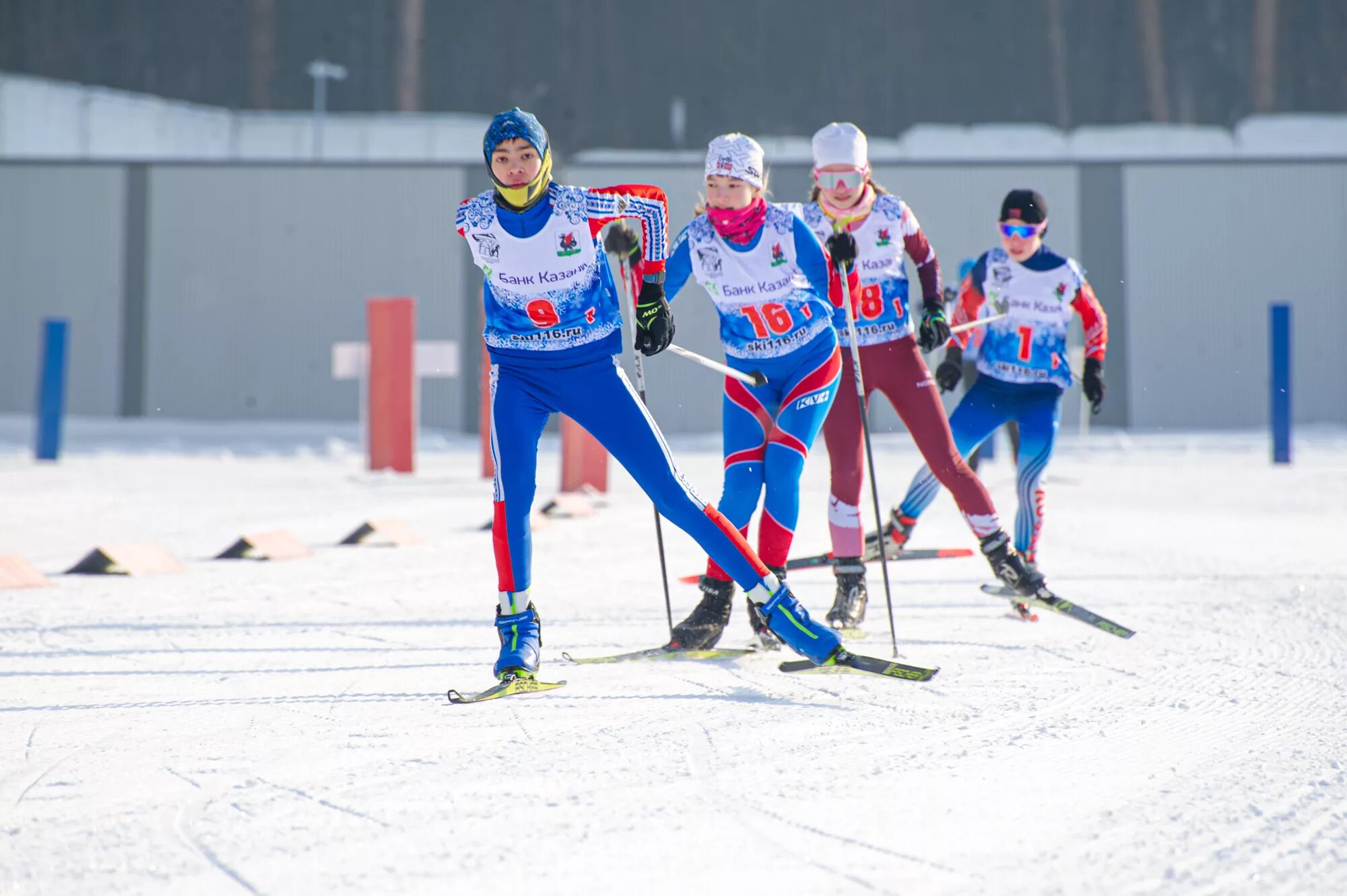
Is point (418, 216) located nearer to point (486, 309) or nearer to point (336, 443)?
point (336, 443)

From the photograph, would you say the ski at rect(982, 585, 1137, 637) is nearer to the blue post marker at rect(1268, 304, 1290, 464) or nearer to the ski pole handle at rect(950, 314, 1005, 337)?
the ski pole handle at rect(950, 314, 1005, 337)

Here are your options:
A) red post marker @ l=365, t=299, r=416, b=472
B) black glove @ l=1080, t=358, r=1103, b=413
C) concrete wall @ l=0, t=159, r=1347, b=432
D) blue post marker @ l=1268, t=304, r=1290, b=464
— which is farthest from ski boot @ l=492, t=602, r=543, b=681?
concrete wall @ l=0, t=159, r=1347, b=432

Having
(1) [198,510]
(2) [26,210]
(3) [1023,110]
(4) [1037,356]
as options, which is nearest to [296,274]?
(2) [26,210]

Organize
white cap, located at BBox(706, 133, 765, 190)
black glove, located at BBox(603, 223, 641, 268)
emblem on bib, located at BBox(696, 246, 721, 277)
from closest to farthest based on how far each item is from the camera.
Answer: black glove, located at BBox(603, 223, 641, 268)
white cap, located at BBox(706, 133, 765, 190)
emblem on bib, located at BBox(696, 246, 721, 277)

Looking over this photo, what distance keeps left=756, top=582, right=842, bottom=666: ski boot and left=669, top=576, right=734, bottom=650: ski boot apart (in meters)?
0.54

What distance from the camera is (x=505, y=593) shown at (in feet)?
12.9

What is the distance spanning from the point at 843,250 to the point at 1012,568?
1.47 m

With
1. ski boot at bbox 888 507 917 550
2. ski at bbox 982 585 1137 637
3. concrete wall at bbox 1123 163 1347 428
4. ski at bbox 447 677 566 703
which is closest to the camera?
ski at bbox 447 677 566 703

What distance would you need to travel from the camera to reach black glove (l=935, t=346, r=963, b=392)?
582 centimetres

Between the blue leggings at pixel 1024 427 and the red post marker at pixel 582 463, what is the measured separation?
5422mm

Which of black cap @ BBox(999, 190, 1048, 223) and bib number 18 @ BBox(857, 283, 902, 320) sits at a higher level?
black cap @ BBox(999, 190, 1048, 223)

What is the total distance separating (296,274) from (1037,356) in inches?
630

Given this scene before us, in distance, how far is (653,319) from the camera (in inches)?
154

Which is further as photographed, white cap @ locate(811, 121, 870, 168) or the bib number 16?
white cap @ locate(811, 121, 870, 168)
